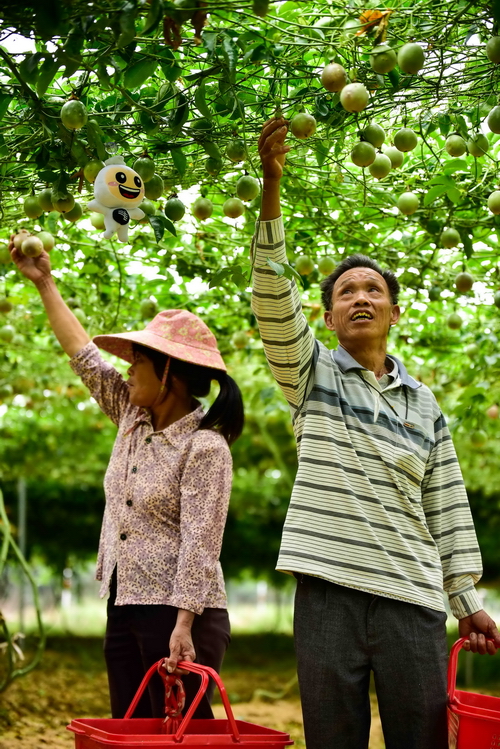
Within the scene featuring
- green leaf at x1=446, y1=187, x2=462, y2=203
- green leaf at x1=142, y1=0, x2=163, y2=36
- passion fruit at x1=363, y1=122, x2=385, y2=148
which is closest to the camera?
green leaf at x1=142, y1=0, x2=163, y2=36

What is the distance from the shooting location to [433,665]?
179cm

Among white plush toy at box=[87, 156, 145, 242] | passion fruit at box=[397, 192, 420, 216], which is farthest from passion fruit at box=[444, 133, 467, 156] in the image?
white plush toy at box=[87, 156, 145, 242]

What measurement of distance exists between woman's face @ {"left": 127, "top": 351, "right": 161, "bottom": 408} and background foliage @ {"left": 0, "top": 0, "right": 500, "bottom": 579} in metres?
0.36

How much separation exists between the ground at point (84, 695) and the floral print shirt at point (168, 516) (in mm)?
2149

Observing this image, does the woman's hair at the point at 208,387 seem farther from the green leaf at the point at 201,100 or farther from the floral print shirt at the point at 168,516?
the green leaf at the point at 201,100

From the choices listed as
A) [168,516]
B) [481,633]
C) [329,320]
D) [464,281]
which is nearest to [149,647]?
[168,516]

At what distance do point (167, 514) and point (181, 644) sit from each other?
0.35 m

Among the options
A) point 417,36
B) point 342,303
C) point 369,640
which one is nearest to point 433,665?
point 369,640

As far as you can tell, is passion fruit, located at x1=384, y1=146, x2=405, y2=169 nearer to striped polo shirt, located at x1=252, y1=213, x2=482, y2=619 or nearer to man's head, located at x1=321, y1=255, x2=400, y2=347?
man's head, located at x1=321, y1=255, x2=400, y2=347

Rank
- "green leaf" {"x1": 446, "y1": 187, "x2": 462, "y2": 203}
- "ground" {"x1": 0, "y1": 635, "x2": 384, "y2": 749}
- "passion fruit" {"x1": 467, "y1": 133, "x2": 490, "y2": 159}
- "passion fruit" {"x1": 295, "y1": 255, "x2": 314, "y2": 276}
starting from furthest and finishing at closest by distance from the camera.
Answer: "ground" {"x1": 0, "y1": 635, "x2": 384, "y2": 749} → "passion fruit" {"x1": 295, "y1": 255, "x2": 314, "y2": 276} → "green leaf" {"x1": 446, "y1": 187, "x2": 462, "y2": 203} → "passion fruit" {"x1": 467, "y1": 133, "x2": 490, "y2": 159}

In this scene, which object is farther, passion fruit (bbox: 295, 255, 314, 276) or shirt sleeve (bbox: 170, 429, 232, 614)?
passion fruit (bbox: 295, 255, 314, 276)

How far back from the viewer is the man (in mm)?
1751

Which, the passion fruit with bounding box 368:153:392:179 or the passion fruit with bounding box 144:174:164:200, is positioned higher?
the passion fruit with bounding box 368:153:392:179

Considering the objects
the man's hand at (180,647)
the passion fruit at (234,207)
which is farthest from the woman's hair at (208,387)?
the man's hand at (180,647)
